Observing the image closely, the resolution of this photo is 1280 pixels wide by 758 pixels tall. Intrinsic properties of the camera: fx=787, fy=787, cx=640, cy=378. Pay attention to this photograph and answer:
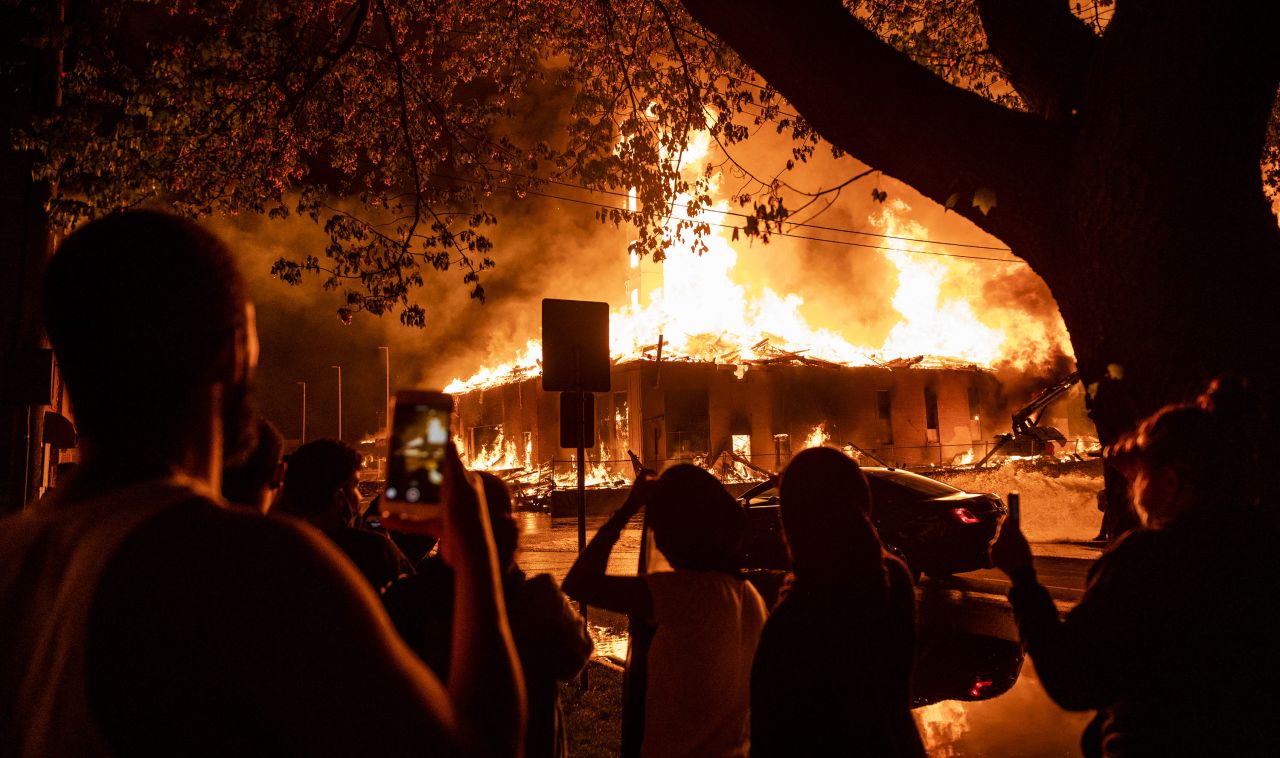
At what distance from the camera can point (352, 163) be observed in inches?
416

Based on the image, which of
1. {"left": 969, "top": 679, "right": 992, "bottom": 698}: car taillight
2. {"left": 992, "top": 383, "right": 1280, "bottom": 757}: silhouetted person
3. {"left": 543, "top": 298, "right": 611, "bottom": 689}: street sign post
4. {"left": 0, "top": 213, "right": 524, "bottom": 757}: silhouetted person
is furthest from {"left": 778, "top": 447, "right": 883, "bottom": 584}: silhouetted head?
{"left": 969, "top": 679, "right": 992, "bottom": 698}: car taillight

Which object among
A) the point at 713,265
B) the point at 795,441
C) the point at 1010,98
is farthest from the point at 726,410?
the point at 1010,98

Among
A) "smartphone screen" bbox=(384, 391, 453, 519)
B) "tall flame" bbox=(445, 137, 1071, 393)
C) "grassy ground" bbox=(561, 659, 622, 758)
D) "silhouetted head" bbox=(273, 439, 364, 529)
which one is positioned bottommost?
"grassy ground" bbox=(561, 659, 622, 758)

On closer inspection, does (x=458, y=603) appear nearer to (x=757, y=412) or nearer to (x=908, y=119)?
(x=908, y=119)

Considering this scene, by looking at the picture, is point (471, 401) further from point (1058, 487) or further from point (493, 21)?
point (493, 21)

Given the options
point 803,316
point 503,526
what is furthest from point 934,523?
point 803,316

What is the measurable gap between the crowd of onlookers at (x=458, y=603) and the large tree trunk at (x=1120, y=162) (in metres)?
0.73

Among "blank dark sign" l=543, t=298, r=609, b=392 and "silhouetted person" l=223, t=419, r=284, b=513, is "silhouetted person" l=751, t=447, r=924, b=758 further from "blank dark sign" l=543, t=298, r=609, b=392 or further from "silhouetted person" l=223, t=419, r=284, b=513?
"blank dark sign" l=543, t=298, r=609, b=392

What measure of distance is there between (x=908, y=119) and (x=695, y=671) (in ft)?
9.26

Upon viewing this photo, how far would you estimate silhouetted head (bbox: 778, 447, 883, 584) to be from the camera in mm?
2510

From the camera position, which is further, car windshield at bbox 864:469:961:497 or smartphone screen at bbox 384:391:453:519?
car windshield at bbox 864:469:961:497

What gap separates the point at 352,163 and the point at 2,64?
15.6ft

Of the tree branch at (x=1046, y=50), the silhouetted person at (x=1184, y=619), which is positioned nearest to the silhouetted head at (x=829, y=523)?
the silhouetted person at (x=1184, y=619)

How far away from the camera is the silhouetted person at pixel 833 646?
2441 millimetres
